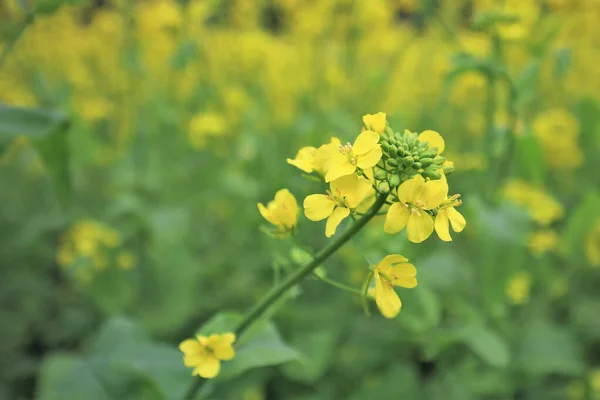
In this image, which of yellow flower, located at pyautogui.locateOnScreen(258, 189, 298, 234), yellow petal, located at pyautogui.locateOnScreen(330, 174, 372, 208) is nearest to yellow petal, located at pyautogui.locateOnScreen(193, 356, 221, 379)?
yellow flower, located at pyautogui.locateOnScreen(258, 189, 298, 234)

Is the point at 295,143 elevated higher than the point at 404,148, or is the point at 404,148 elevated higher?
the point at 404,148

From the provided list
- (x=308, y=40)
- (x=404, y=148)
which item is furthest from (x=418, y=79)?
(x=404, y=148)

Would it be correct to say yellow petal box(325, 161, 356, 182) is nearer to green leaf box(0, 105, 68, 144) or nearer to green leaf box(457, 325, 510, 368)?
green leaf box(0, 105, 68, 144)

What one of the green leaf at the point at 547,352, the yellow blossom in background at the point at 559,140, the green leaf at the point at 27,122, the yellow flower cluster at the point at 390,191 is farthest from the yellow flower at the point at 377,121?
the yellow blossom in background at the point at 559,140

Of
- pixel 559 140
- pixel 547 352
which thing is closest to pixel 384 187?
pixel 547 352

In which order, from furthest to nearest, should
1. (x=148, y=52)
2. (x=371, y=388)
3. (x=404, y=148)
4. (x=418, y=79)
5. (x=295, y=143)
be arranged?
1. (x=148, y=52)
2. (x=418, y=79)
3. (x=295, y=143)
4. (x=371, y=388)
5. (x=404, y=148)

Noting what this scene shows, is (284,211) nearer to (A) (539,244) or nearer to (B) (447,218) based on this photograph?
(B) (447,218)

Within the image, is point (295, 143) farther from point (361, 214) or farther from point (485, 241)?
point (361, 214)
